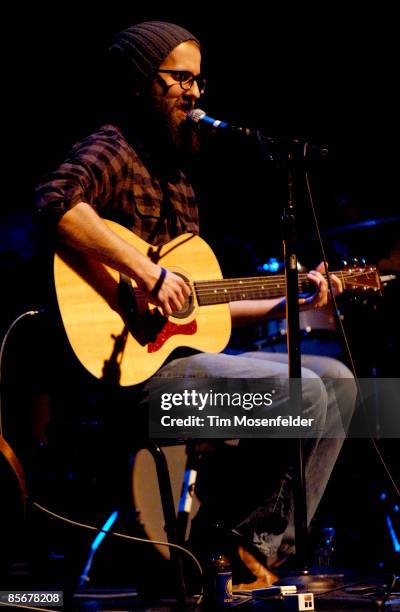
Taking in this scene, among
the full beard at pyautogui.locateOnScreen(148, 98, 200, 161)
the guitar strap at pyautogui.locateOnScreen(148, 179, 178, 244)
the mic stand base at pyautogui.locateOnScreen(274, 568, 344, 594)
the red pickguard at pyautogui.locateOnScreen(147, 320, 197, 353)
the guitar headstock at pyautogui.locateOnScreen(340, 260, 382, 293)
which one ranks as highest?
the full beard at pyautogui.locateOnScreen(148, 98, 200, 161)

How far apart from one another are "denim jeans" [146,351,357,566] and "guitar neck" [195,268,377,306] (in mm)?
273

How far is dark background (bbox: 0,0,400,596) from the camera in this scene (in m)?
3.83

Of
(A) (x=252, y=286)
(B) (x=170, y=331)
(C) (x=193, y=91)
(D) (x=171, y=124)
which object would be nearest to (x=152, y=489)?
(B) (x=170, y=331)

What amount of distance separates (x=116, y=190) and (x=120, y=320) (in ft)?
1.77

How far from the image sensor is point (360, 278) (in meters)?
3.18

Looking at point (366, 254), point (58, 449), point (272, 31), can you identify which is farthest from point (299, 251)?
point (58, 449)

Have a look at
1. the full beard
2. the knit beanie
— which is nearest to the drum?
the full beard

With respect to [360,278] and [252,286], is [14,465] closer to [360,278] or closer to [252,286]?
[252,286]

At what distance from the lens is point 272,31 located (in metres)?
4.44

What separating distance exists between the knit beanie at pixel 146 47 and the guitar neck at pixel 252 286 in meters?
0.90

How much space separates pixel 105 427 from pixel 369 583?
107 centimetres

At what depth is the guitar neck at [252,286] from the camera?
8.48 feet

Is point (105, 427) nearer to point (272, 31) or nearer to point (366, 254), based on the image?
point (366, 254)

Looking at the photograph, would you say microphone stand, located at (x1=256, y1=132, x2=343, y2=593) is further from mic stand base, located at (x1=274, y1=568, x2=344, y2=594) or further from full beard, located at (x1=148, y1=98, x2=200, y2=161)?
full beard, located at (x1=148, y1=98, x2=200, y2=161)
